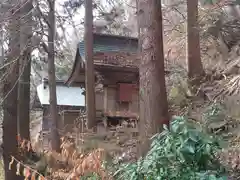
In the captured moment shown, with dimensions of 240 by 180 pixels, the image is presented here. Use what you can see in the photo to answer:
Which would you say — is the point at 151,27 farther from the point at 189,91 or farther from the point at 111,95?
the point at 111,95

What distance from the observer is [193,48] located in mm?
9570

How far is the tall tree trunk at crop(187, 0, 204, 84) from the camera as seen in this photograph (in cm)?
945

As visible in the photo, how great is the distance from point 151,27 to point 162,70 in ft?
2.16

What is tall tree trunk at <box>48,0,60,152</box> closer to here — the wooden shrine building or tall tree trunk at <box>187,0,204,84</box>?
the wooden shrine building

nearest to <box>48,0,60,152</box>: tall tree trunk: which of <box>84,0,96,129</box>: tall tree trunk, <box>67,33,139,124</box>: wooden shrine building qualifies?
<box>84,0,96,129</box>: tall tree trunk

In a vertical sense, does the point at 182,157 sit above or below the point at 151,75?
below

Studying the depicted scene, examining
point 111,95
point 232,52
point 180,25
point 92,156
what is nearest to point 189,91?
point 232,52

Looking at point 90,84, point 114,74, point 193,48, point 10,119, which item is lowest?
point 10,119

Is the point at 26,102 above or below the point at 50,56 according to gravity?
below

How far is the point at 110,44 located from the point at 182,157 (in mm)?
12523

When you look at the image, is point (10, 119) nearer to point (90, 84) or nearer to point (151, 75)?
point (151, 75)

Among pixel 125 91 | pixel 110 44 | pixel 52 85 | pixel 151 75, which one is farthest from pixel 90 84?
pixel 151 75

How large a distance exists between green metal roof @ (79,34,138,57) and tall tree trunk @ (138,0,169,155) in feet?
31.2

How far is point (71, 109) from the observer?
2255 centimetres
